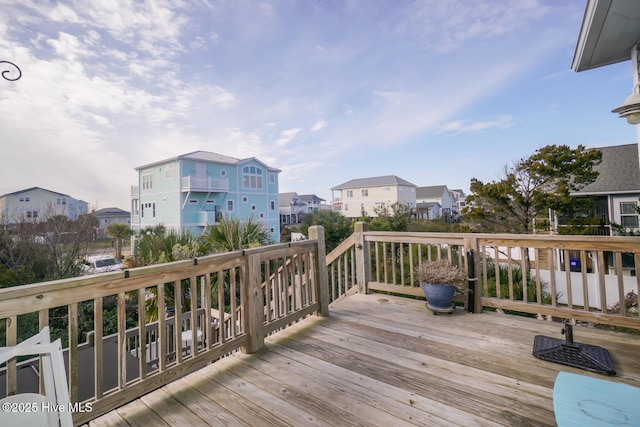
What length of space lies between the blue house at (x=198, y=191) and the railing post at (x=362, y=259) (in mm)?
13557

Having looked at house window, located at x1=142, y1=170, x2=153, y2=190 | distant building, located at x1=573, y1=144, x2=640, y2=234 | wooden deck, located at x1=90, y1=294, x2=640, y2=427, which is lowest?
wooden deck, located at x1=90, y1=294, x2=640, y2=427

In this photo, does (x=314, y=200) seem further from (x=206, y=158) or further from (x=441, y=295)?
(x=441, y=295)

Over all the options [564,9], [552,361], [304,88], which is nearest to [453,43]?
[564,9]

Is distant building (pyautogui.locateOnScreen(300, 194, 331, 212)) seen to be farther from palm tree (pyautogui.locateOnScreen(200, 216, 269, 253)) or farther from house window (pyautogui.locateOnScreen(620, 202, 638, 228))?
palm tree (pyautogui.locateOnScreen(200, 216, 269, 253))

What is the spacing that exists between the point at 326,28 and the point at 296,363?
6749mm

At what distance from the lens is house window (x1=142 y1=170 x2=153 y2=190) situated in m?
19.6

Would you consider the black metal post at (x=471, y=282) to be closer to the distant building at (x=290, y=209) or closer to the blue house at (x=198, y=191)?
the blue house at (x=198, y=191)

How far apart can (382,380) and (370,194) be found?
106 feet

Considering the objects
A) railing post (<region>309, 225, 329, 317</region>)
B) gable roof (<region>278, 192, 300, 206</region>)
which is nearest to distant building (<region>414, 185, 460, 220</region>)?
gable roof (<region>278, 192, 300, 206</region>)

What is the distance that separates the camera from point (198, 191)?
59.4 feet

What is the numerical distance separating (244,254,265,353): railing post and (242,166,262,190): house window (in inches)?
749

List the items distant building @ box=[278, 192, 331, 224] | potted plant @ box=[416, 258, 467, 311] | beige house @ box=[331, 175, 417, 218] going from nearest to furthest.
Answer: potted plant @ box=[416, 258, 467, 311]
beige house @ box=[331, 175, 417, 218]
distant building @ box=[278, 192, 331, 224]

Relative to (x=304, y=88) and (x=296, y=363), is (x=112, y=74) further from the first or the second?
(x=296, y=363)

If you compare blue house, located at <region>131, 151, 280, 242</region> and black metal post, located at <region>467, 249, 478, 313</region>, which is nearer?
black metal post, located at <region>467, 249, 478, 313</region>
